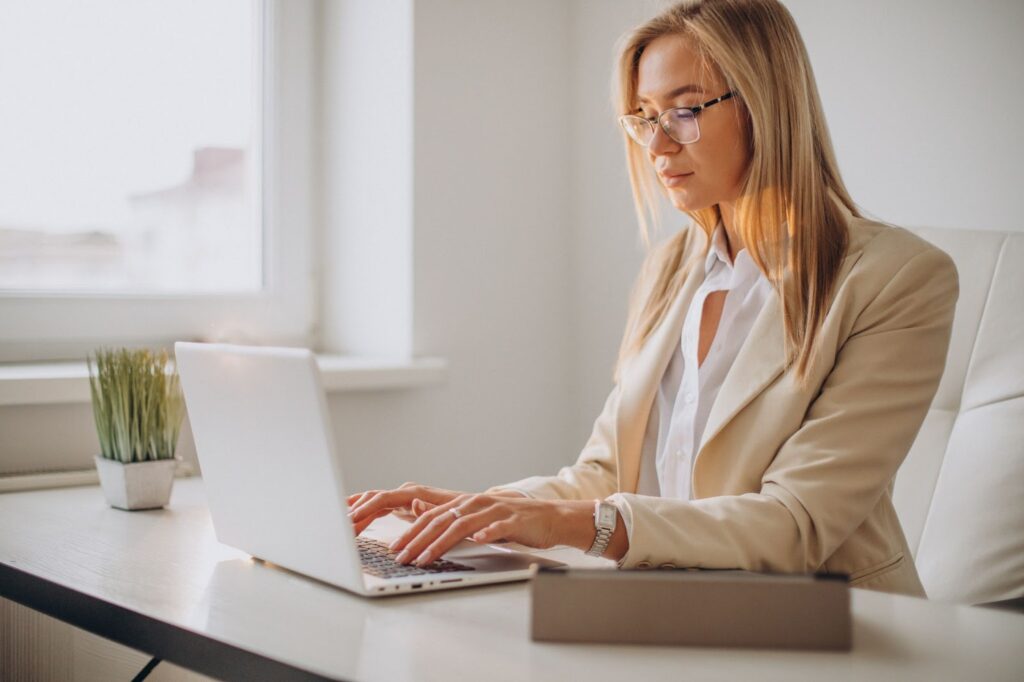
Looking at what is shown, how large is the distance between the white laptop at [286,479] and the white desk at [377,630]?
1.0 inches

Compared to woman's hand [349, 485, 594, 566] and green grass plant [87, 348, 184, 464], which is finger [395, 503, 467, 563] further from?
green grass plant [87, 348, 184, 464]

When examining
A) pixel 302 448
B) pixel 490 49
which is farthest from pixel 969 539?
pixel 490 49

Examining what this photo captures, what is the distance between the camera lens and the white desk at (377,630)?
82cm

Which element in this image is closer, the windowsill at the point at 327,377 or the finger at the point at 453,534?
the finger at the point at 453,534

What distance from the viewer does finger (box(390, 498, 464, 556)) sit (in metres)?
1.11

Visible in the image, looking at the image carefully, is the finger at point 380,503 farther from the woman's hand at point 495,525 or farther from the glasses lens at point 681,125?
the glasses lens at point 681,125

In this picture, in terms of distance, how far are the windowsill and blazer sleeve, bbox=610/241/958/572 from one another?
0.71 m

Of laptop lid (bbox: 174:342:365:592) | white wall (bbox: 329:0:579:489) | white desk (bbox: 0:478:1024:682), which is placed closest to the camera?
white desk (bbox: 0:478:1024:682)

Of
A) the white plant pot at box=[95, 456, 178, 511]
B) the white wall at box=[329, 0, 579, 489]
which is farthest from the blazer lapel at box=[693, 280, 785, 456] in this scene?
the white wall at box=[329, 0, 579, 489]

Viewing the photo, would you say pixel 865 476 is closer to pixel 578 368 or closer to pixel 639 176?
pixel 639 176

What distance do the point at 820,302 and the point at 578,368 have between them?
4.24 ft

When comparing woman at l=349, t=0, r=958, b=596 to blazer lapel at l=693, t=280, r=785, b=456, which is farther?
blazer lapel at l=693, t=280, r=785, b=456

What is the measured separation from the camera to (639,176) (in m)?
1.63

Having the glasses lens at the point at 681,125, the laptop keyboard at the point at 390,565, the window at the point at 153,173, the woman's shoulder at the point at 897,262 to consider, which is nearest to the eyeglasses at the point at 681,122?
the glasses lens at the point at 681,125
